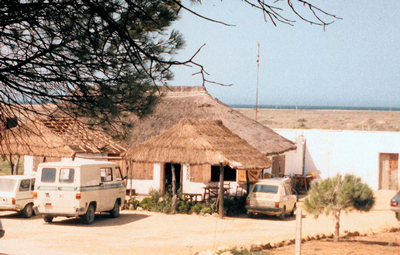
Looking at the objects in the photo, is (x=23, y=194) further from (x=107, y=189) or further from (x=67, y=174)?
(x=107, y=189)

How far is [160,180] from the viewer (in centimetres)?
2544

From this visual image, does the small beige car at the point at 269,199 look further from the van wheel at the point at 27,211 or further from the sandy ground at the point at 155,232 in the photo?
the van wheel at the point at 27,211

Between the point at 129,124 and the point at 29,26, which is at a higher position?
the point at 29,26

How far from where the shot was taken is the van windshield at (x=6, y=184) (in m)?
18.5

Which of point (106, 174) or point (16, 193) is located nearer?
point (16, 193)

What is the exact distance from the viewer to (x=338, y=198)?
15.0m

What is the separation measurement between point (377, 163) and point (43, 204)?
18540 millimetres

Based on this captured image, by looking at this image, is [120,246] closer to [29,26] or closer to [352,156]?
[29,26]

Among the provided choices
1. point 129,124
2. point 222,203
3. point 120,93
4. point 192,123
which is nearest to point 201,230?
point 222,203

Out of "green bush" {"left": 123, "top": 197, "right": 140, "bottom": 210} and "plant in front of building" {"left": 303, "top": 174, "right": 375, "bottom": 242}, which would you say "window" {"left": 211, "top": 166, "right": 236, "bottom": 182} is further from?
"plant in front of building" {"left": 303, "top": 174, "right": 375, "bottom": 242}

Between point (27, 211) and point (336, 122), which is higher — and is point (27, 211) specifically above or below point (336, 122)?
below

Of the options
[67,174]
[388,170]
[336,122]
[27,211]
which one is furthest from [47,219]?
[336,122]

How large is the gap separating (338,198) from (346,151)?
1624cm

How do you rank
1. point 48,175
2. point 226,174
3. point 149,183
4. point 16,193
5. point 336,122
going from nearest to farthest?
point 48,175 → point 16,193 → point 149,183 → point 226,174 → point 336,122
